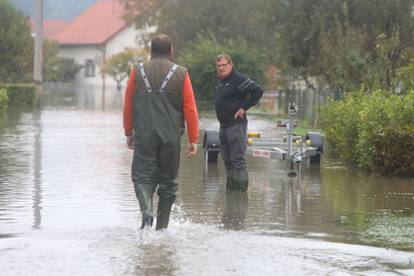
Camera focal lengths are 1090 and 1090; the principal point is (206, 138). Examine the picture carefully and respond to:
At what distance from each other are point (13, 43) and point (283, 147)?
33.2 meters

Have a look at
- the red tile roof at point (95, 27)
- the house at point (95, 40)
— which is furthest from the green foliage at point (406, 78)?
the red tile roof at point (95, 27)

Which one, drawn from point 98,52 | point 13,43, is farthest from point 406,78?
point 98,52

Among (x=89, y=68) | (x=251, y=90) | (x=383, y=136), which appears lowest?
(x=383, y=136)

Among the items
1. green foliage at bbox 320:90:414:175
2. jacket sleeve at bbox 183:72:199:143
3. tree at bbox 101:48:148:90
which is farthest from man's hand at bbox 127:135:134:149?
tree at bbox 101:48:148:90

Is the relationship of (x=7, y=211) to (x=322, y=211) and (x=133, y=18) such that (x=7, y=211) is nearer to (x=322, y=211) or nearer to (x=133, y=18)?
(x=322, y=211)

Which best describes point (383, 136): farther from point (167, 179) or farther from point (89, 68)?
point (89, 68)

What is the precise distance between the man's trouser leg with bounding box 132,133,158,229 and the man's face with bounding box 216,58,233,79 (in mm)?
3327

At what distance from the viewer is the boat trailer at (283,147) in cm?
1458

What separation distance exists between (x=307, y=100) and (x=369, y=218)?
24152 mm

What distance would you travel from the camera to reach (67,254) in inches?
332

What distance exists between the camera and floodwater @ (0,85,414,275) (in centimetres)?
811

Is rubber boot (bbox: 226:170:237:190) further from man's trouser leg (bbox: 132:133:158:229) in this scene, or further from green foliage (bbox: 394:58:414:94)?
green foliage (bbox: 394:58:414:94)

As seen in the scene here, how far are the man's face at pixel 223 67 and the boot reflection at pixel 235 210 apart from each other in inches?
54.6

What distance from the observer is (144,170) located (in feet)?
31.0
